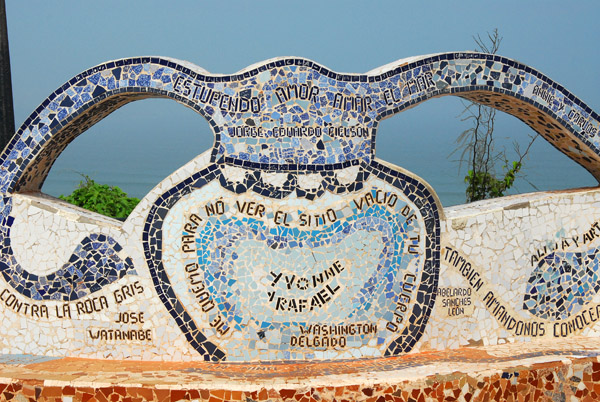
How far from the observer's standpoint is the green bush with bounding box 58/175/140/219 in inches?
352

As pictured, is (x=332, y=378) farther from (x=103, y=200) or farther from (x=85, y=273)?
(x=103, y=200)

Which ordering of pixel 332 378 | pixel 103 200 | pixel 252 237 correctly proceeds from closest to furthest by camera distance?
pixel 332 378
pixel 252 237
pixel 103 200

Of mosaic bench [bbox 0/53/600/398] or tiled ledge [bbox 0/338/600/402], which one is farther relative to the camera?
mosaic bench [bbox 0/53/600/398]

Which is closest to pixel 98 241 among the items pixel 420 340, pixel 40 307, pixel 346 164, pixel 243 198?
pixel 40 307

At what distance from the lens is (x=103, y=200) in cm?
898

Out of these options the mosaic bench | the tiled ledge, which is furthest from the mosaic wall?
the tiled ledge

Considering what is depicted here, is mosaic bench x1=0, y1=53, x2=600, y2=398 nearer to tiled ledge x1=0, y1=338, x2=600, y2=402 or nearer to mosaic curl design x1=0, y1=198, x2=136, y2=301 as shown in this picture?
mosaic curl design x1=0, y1=198, x2=136, y2=301

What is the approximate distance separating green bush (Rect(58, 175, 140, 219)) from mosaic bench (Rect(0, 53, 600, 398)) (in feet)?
9.93

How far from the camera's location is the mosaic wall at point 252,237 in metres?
5.70

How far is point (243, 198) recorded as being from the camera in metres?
5.70

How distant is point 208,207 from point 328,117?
109cm

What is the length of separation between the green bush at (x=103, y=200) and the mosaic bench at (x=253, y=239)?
3.03m

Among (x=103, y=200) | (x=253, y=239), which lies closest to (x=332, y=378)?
(x=253, y=239)

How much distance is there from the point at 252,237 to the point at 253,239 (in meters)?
0.02
